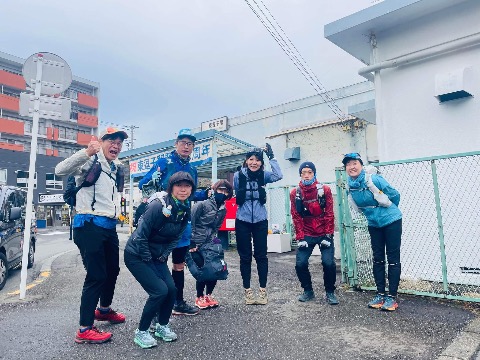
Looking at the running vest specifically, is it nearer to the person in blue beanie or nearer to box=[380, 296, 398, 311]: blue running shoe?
the person in blue beanie

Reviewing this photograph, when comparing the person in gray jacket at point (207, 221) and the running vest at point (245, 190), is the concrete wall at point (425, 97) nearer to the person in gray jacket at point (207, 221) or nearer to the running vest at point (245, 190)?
the running vest at point (245, 190)

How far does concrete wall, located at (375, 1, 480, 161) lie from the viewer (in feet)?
18.2

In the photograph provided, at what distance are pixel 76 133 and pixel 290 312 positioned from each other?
4317cm

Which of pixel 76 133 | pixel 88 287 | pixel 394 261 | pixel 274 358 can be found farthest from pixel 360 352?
pixel 76 133

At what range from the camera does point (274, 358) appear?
2.80m

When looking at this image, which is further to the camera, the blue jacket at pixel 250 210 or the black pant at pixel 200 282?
the blue jacket at pixel 250 210

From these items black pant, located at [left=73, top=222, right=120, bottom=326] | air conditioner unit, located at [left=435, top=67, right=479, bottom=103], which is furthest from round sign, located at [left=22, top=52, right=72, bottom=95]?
air conditioner unit, located at [left=435, top=67, right=479, bottom=103]

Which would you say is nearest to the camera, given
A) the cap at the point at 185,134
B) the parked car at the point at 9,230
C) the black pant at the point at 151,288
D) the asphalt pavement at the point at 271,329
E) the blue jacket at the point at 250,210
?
the asphalt pavement at the point at 271,329

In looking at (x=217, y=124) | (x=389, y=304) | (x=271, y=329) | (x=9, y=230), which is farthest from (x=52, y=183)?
(x=389, y=304)

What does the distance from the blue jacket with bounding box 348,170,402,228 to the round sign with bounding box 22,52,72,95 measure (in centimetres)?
453

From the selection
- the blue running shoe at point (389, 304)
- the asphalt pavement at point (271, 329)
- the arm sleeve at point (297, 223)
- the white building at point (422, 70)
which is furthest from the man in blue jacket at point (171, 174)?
the white building at point (422, 70)

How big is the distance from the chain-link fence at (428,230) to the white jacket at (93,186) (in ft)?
10.3

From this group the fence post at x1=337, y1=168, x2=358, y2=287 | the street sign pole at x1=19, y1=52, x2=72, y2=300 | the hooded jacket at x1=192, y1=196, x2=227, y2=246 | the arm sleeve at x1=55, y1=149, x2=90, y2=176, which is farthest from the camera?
the street sign pole at x1=19, y1=52, x2=72, y2=300

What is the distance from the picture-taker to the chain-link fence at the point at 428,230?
507 cm
